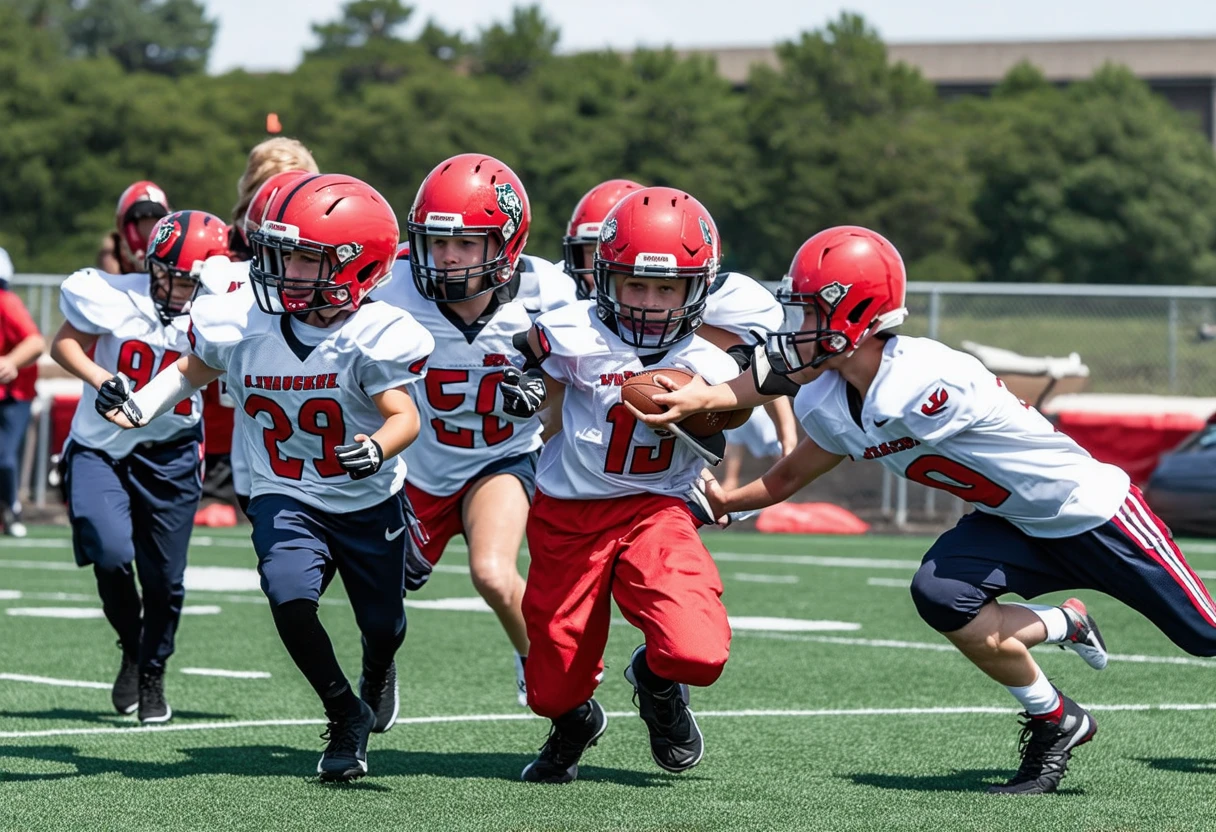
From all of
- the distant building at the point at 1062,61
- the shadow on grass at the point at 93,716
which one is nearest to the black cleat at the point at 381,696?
the shadow on grass at the point at 93,716

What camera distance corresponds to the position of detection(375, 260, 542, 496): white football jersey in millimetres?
5422

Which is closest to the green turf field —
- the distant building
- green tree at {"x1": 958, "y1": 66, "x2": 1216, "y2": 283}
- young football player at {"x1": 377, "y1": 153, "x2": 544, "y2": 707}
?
young football player at {"x1": 377, "y1": 153, "x2": 544, "y2": 707}

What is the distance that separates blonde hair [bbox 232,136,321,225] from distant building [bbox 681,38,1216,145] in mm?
54954

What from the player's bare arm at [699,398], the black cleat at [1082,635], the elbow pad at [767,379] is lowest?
the black cleat at [1082,635]

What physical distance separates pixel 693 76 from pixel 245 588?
42.5 m

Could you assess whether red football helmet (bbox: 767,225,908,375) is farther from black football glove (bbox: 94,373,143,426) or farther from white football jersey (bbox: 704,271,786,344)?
black football glove (bbox: 94,373,143,426)

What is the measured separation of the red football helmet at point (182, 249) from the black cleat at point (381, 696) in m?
1.49

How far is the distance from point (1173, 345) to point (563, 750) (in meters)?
11.9

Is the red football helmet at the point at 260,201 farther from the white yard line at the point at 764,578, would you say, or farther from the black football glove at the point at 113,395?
the white yard line at the point at 764,578

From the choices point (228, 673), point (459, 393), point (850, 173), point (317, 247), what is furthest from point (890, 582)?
point (850, 173)

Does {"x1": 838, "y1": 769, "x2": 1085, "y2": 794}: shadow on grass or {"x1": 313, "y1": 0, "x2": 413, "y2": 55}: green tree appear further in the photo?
{"x1": 313, "y1": 0, "x2": 413, "y2": 55}: green tree

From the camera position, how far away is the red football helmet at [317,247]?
4.61m

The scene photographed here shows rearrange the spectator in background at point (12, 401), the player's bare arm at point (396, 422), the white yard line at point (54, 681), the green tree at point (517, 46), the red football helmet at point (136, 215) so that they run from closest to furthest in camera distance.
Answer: the player's bare arm at point (396, 422)
the red football helmet at point (136, 215)
the white yard line at point (54, 681)
the spectator in background at point (12, 401)
the green tree at point (517, 46)

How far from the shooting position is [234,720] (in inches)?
225
